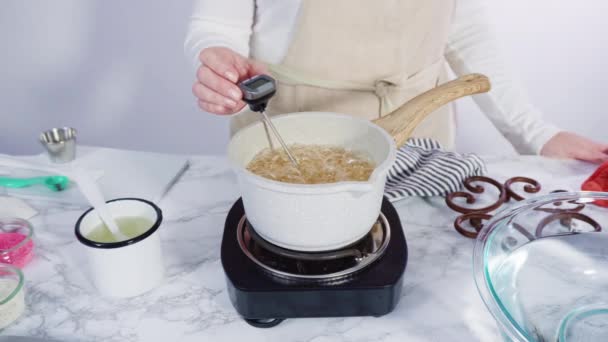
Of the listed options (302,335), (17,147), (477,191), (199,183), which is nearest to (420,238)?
(477,191)

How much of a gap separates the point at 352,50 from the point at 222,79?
1.06 ft

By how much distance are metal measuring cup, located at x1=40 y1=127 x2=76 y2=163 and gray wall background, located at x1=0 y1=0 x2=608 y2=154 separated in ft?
A: 2.77

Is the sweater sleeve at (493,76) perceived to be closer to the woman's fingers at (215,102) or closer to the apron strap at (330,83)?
the apron strap at (330,83)

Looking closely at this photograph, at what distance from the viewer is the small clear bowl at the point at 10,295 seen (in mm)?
685

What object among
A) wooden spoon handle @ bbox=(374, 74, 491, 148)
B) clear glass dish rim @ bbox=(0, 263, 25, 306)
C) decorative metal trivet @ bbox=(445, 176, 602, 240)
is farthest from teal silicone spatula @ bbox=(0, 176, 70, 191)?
decorative metal trivet @ bbox=(445, 176, 602, 240)

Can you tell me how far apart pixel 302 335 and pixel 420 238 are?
271 millimetres

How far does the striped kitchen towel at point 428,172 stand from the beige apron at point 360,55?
0.17 meters

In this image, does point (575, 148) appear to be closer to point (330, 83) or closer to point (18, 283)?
point (330, 83)

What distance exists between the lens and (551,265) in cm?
74

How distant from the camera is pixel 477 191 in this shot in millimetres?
939

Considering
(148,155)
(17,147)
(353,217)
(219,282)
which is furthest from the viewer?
(17,147)

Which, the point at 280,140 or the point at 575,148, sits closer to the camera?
the point at 280,140

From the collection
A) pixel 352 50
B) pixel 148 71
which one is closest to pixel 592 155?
pixel 352 50

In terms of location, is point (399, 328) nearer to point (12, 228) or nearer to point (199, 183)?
point (199, 183)
